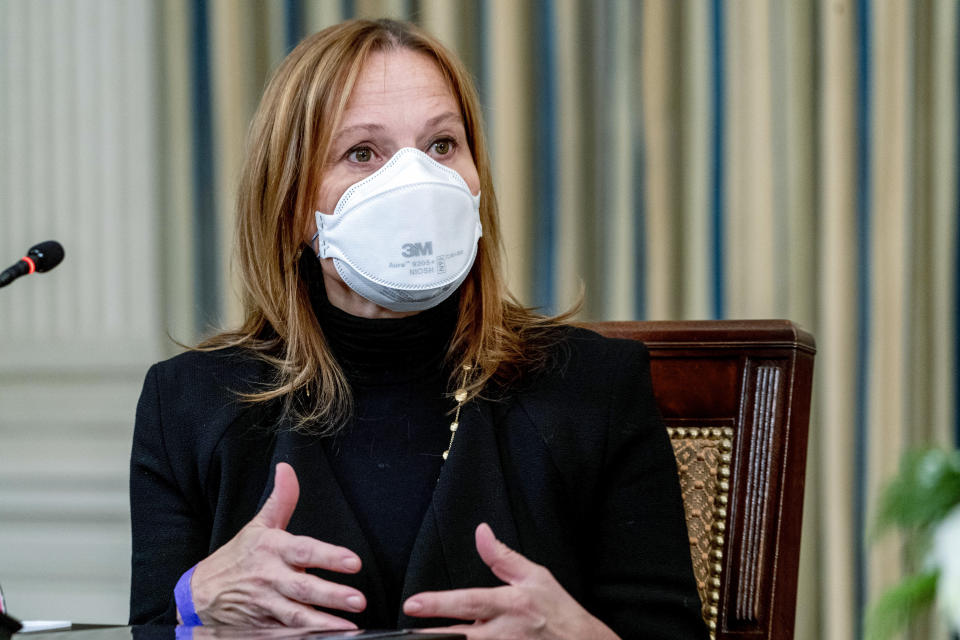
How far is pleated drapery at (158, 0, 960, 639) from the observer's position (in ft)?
7.18

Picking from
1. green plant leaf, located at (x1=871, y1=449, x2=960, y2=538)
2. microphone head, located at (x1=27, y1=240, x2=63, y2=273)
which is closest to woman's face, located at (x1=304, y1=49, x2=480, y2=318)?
microphone head, located at (x1=27, y1=240, x2=63, y2=273)

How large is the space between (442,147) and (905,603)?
4.02 feet

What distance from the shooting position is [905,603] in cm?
43

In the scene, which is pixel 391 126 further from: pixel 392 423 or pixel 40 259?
pixel 40 259

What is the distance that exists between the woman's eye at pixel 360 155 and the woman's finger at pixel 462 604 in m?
0.65

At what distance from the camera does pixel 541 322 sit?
5.46 feet

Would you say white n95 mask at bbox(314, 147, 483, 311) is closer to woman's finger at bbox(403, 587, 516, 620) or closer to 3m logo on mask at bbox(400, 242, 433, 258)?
3m logo on mask at bbox(400, 242, 433, 258)

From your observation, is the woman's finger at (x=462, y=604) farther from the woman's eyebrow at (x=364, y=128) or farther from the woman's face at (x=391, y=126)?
the woman's eyebrow at (x=364, y=128)

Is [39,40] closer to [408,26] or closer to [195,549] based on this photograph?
[408,26]

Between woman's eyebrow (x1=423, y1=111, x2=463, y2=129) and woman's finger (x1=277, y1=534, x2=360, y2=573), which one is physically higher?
→ woman's eyebrow (x1=423, y1=111, x2=463, y2=129)

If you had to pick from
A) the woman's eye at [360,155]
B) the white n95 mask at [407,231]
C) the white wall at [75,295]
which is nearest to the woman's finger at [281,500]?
the white n95 mask at [407,231]

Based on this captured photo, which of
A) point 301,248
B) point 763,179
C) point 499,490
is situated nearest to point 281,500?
point 499,490

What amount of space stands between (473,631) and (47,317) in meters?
2.11

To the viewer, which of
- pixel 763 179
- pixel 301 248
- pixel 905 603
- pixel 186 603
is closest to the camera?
pixel 905 603
